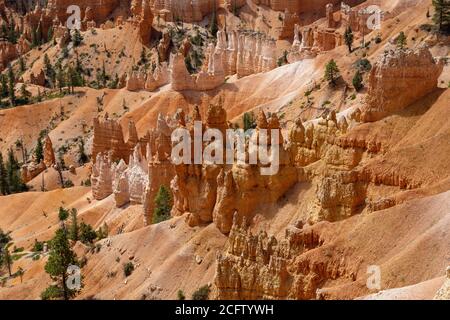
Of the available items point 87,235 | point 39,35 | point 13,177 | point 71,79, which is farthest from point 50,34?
point 87,235

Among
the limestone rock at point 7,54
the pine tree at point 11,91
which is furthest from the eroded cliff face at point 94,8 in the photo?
the pine tree at point 11,91

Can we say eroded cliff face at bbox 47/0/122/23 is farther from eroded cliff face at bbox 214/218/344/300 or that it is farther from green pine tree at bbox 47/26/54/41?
eroded cliff face at bbox 214/218/344/300

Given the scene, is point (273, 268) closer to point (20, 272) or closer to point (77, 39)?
point (20, 272)

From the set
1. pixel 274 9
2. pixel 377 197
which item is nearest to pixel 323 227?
pixel 377 197

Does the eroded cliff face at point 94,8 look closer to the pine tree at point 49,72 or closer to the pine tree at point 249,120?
the pine tree at point 49,72

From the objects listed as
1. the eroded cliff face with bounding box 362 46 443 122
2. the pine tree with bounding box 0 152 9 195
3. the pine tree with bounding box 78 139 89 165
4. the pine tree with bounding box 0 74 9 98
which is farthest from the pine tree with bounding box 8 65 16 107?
the eroded cliff face with bounding box 362 46 443 122

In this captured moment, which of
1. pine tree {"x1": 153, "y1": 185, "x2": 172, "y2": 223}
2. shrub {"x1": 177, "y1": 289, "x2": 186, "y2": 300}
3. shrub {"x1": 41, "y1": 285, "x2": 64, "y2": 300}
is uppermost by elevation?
pine tree {"x1": 153, "y1": 185, "x2": 172, "y2": 223}
